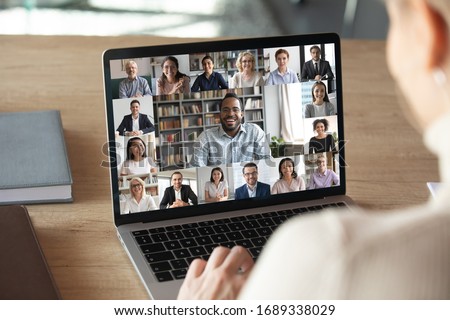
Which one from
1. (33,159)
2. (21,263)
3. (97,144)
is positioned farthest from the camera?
(97,144)

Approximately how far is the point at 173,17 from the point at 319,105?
3.05 m

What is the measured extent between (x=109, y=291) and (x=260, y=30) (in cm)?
323

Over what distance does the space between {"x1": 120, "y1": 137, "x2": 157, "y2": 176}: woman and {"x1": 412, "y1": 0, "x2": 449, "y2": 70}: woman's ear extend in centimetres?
66

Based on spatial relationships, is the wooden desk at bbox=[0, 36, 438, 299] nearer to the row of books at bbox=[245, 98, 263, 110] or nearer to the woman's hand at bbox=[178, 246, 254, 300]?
the woman's hand at bbox=[178, 246, 254, 300]

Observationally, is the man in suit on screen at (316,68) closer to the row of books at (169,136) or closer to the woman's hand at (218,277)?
the row of books at (169,136)

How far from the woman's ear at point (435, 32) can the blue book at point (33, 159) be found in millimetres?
822

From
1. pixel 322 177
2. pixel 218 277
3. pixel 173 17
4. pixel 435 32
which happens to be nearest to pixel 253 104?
pixel 322 177

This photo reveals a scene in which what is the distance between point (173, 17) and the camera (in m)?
4.24

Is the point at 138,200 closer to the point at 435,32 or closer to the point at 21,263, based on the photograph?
the point at 21,263

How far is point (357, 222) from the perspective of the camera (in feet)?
1.94

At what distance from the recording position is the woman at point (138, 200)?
1.22 m

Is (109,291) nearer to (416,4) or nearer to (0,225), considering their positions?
(0,225)

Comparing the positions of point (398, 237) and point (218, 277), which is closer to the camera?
point (398, 237)

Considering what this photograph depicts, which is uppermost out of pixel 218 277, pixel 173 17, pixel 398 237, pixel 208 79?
pixel 173 17
